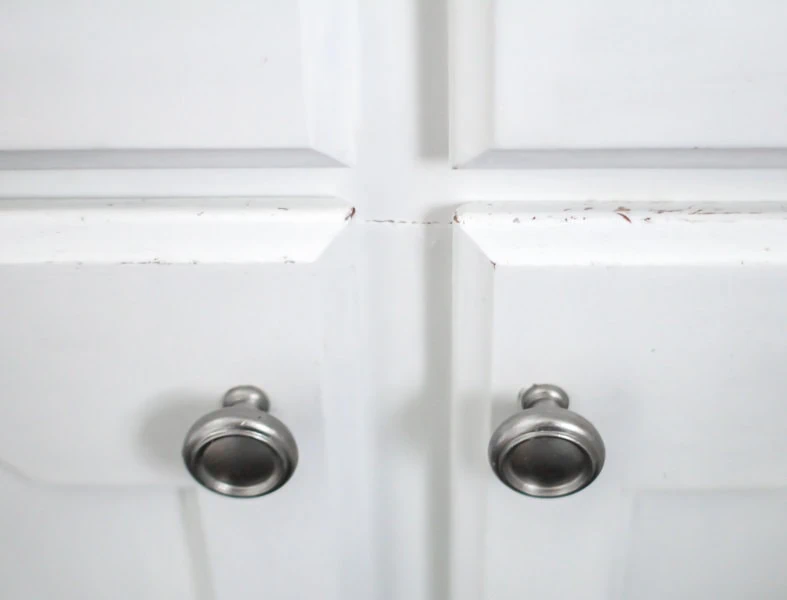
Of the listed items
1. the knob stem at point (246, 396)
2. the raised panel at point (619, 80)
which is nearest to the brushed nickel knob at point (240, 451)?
the knob stem at point (246, 396)

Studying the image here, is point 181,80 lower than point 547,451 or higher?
higher

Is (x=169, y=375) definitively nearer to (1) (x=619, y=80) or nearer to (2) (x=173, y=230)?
(2) (x=173, y=230)

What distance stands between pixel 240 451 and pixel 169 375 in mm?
40

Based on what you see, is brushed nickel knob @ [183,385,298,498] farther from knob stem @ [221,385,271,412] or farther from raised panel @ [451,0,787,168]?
raised panel @ [451,0,787,168]

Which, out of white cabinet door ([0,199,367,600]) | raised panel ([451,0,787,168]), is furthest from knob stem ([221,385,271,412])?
raised panel ([451,0,787,168])

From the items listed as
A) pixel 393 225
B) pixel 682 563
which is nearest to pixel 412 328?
pixel 393 225

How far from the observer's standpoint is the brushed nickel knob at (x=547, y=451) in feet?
0.61

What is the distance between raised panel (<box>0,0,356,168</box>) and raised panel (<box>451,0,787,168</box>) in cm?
4

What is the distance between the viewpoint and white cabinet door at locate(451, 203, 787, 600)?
19 centimetres

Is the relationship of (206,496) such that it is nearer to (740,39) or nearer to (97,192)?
(97,192)

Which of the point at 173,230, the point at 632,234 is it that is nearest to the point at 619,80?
the point at 632,234

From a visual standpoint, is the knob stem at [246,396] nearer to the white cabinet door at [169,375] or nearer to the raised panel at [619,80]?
the white cabinet door at [169,375]

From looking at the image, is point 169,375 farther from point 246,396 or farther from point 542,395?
point 542,395

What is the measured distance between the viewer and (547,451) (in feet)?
0.61
